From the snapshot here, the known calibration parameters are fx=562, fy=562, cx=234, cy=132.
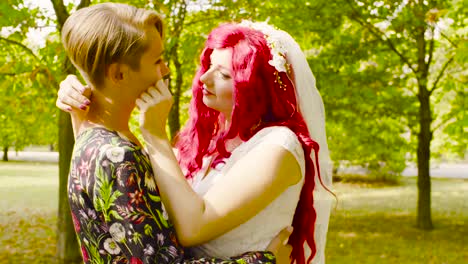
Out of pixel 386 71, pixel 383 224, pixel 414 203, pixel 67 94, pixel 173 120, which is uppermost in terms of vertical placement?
pixel 67 94

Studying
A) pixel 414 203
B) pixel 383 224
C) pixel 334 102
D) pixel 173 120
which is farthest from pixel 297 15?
pixel 414 203

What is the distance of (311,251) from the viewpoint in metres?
2.67

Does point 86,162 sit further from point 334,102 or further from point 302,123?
point 334,102

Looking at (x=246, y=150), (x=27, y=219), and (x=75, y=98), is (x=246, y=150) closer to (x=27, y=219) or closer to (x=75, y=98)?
(x=75, y=98)

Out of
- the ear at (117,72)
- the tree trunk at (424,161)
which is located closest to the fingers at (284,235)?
the ear at (117,72)

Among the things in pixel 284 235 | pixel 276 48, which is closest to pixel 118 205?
pixel 284 235

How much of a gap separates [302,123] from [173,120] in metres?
9.85

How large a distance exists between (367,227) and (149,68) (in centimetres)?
1216

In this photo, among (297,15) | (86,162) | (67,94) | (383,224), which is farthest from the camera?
(383,224)

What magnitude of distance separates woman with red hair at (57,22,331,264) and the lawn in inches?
289

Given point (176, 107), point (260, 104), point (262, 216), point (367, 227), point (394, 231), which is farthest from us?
point (367, 227)

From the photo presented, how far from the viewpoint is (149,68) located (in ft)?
6.68

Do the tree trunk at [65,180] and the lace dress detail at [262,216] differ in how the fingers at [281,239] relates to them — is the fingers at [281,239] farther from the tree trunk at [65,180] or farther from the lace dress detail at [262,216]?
the tree trunk at [65,180]

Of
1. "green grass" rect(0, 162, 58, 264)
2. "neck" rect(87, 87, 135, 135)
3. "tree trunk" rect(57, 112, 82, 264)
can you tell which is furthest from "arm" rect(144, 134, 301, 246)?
"green grass" rect(0, 162, 58, 264)
